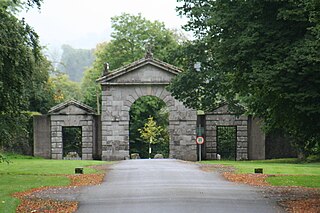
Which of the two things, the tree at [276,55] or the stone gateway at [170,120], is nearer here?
the tree at [276,55]

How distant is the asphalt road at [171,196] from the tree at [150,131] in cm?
2940

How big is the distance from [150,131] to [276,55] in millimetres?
35963

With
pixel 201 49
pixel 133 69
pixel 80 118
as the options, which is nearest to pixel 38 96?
pixel 80 118

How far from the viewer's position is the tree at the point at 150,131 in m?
51.8

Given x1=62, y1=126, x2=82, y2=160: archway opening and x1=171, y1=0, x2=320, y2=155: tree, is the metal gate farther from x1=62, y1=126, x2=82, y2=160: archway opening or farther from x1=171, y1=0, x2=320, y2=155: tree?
x1=171, y1=0, x2=320, y2=155: tree

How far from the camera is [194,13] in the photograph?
33781mm

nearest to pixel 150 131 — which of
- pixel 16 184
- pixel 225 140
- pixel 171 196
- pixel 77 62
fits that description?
pixel 225 140

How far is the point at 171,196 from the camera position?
51.6 ft

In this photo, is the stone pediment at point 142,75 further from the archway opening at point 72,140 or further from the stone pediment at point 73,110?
the archway opening at point 72,140

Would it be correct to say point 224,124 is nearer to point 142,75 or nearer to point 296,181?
point 142,75

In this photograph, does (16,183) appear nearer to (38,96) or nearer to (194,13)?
(194,13)

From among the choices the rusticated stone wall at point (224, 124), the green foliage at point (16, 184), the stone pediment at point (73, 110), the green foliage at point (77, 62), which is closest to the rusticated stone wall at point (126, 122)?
the rusticated stone wall at point (224, 124)

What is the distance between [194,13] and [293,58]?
19.0m

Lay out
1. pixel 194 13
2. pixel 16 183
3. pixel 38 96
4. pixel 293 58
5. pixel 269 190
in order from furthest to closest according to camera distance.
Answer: pixel 38 96
pixel 194 13
pixel 16 183
pixel 269 190
pixel 293 58
